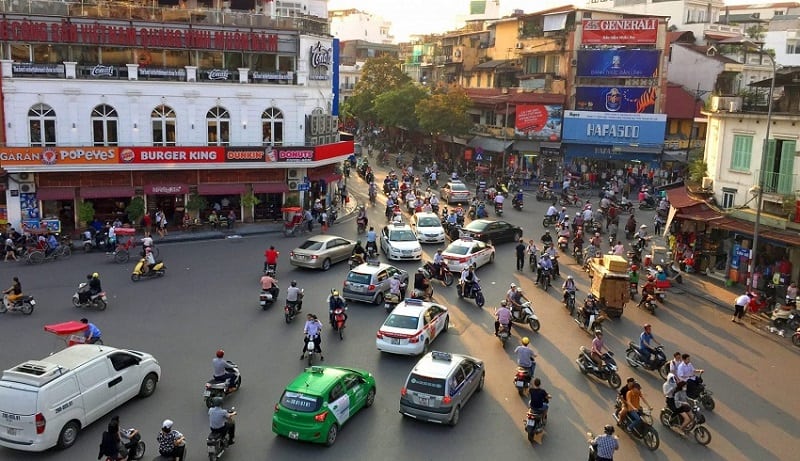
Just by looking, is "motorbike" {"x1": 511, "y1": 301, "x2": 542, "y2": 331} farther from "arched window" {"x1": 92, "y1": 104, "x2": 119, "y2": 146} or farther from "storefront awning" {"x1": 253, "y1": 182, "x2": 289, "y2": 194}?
"arched window" {"x1": 92, "y1": 104, "x2": 119, "y2": 146}

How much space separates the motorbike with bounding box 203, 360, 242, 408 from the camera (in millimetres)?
15570

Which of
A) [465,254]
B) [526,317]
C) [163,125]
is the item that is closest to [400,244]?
[465,254]

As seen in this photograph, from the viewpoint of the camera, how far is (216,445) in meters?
13.2

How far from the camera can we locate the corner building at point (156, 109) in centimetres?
3344

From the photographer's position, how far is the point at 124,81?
34.9 meters

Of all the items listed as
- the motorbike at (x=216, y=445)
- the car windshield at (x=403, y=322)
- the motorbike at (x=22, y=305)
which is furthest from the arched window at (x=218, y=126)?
the motorbike at (x=216, y=445)

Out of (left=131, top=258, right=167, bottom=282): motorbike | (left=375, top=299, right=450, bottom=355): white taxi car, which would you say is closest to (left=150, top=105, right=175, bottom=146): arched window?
(left=131, top=258, right=167, bottom=282): motorbike

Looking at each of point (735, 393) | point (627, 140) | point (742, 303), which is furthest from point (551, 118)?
point (735, 393)

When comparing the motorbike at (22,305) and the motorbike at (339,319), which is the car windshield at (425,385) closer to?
the motorbike at (339,319)

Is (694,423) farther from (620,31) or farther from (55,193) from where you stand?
(620,31)

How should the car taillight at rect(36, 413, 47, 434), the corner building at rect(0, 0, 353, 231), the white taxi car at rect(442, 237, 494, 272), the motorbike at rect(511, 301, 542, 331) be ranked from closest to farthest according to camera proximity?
the car taillight at rect(36, 413, 47, 434)
the motorbike at rect(511, 301, 542, 331)
the white taxi car at rect(442, 237, 494, 272)
the corner building at rect(0, 0, 353, 231)

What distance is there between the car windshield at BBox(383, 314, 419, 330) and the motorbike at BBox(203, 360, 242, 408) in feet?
14.5

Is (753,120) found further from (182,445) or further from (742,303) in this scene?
(182,445)

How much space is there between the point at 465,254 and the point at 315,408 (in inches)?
617
